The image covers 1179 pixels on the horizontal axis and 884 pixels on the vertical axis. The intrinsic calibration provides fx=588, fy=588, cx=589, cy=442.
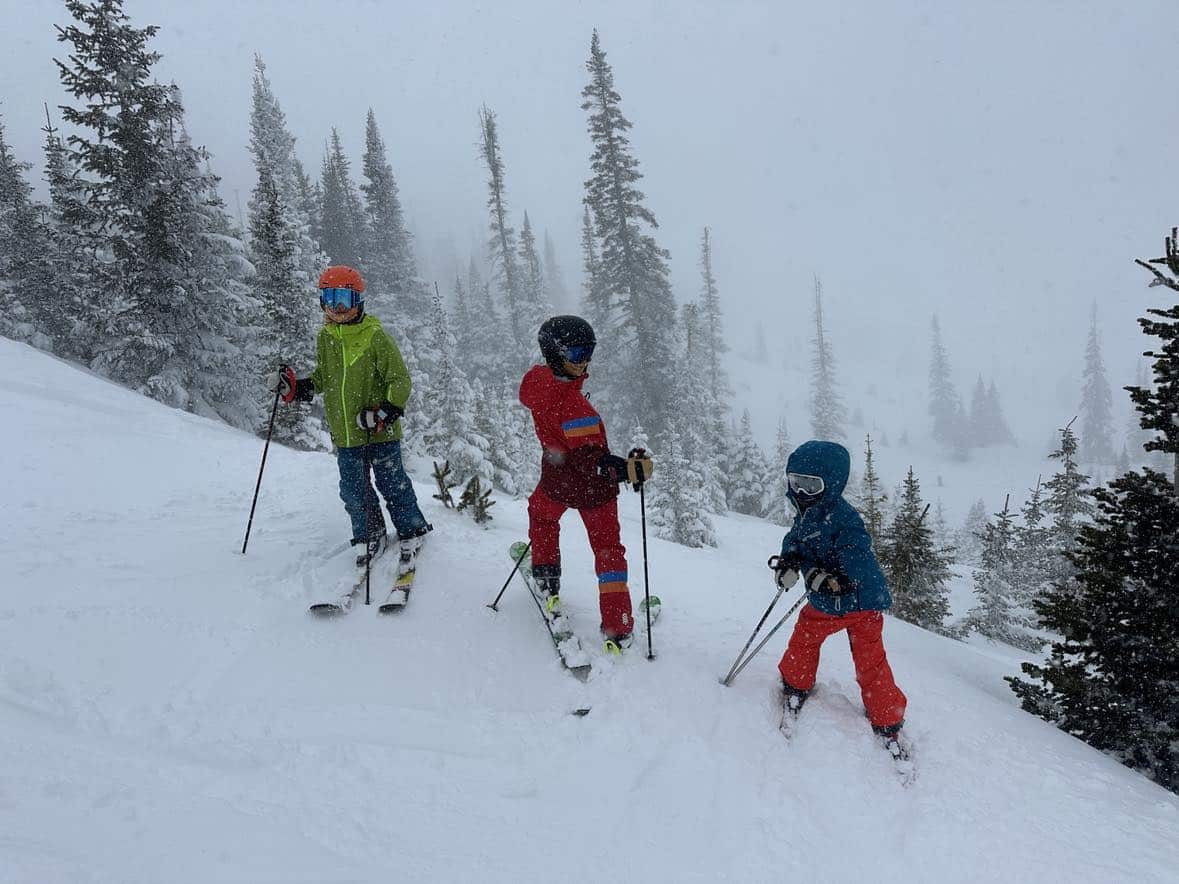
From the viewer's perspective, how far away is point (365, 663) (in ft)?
13.9

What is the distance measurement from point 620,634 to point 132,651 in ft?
11.1

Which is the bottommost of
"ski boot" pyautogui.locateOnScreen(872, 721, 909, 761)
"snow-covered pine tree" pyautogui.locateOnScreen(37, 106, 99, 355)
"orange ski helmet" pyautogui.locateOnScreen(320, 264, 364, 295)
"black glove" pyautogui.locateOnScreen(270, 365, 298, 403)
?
"ski boot" pyautogui.locateOnScreen(872, 721, 909, 761)

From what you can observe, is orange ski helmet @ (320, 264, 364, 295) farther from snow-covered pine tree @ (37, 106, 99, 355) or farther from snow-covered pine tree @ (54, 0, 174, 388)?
snow-covered pine tree @ (37, 106, 99, 355)

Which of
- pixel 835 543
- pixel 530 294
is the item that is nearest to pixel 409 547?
pixel 835 543

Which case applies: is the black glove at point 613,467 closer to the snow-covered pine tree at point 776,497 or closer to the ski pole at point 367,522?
the ski pole at point 367,522

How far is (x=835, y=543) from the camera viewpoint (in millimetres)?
3963

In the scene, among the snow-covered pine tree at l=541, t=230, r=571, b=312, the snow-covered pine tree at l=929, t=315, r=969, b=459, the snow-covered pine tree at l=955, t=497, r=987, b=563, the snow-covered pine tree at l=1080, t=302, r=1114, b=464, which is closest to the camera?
the snow-covered pine tree at l=955, t=497, r=987, b=563

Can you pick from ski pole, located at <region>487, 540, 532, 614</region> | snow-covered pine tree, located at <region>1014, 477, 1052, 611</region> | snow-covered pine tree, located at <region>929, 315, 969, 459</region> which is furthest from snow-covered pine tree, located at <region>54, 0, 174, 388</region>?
snow-covered pine tree, located at <region>929, 315, 969, 459</region>

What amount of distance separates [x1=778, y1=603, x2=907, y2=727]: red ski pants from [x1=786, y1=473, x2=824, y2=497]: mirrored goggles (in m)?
0.84

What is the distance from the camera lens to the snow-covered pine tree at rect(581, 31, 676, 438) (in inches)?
1141

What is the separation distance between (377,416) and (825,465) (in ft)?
11.4

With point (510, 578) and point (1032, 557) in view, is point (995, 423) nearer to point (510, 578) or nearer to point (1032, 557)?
point (1032, 557)

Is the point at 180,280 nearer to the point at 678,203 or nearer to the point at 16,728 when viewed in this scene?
the point at 16,728

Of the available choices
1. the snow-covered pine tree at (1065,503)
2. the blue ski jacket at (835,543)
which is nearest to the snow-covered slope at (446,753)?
the blue ski jacket at (835,543)
